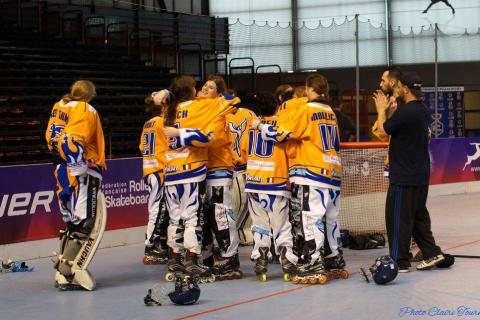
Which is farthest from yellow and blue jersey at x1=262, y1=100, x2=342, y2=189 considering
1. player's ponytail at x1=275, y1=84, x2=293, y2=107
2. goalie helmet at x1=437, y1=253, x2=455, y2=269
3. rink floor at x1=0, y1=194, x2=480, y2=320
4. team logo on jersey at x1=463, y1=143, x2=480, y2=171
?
team logo on jersey at x1=463, y1=143, x2=480, y2=171

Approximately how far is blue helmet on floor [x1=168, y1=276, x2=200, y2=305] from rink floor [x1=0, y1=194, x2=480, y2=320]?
0.06 metres

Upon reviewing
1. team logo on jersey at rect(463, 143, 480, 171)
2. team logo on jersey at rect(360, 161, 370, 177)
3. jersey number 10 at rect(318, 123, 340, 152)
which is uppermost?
jersey number 10 at rect(318, 123, 340, 152)

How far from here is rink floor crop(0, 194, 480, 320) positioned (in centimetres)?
657

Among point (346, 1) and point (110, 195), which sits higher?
point (346, 1)

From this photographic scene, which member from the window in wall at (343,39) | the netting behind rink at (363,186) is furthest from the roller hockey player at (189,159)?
the window in wall at (343,39)

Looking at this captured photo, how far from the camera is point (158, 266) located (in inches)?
362

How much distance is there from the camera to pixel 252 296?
7230 millimetres

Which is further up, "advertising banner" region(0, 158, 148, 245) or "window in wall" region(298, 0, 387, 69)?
"window in wall" region(298, 0, 387, 69)

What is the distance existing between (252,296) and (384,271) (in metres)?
1.04

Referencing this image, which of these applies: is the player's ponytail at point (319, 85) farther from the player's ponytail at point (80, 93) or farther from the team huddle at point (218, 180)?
the player's ponytail at point (80, 93)

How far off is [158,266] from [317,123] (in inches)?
96.9

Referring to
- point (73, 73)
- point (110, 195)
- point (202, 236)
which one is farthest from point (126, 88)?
point (202, 236)

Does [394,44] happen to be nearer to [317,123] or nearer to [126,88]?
[126,88]

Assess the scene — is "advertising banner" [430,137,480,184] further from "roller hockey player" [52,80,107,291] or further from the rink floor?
"roller hockey player" [52,80,107,291]
